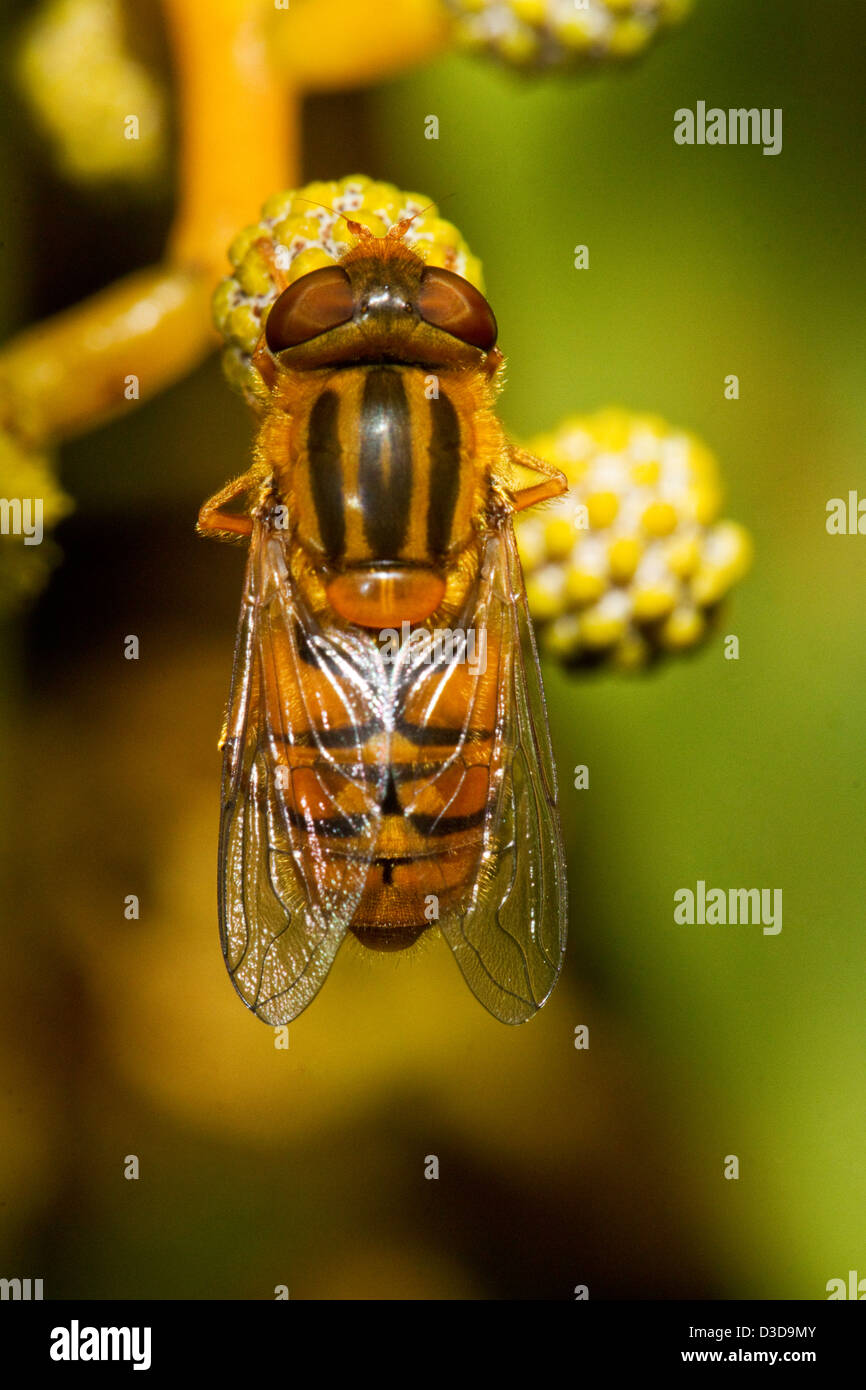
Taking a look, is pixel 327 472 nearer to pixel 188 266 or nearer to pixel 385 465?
pixel 385 465

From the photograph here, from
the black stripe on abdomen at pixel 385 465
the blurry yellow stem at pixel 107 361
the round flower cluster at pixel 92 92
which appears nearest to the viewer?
the black stripe on abdomen at pixel 385 465

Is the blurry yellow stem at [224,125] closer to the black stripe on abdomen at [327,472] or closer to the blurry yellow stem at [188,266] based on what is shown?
the blurry yellow stem at [188,266]

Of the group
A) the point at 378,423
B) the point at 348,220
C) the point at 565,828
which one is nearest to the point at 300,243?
the point at 348,220

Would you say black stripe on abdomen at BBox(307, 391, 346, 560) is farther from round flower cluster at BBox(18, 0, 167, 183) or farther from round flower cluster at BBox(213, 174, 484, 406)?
round flower cluster at BBox(18, 0, 167, 183)

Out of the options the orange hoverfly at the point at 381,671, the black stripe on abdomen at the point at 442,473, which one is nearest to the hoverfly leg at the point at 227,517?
the orange hoverfly at the point at 381,671
